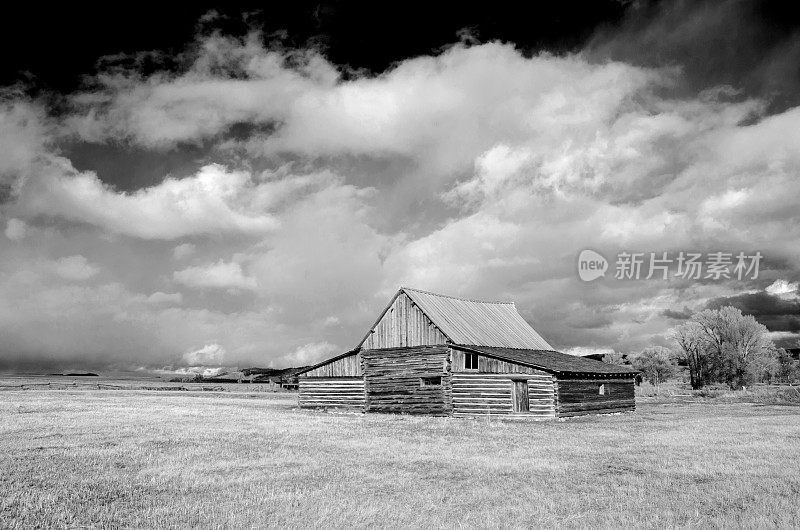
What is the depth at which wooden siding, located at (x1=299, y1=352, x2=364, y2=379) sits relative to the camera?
44.2 m

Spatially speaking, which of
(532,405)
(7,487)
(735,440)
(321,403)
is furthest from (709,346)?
(7,487)

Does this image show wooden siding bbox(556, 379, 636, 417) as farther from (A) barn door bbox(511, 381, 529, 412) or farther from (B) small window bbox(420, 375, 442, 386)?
(B) small window bbox(420, 375, 442, 386)

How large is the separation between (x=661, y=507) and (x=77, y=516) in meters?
10.6

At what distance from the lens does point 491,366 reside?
125 feet

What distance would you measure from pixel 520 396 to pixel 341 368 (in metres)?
14.0

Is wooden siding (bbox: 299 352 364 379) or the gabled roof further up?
the gabled roof

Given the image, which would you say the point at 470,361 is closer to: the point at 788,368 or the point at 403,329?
the point at 403,329

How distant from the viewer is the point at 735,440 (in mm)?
22672

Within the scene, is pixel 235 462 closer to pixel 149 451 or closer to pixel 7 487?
pixel 149 451

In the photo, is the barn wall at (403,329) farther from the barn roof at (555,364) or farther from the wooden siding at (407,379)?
the barn roof at (555,364)

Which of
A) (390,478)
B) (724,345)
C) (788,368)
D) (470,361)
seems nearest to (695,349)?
(724,345)

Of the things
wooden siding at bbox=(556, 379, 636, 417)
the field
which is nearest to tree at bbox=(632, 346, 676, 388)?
wooden siding at bbox=(556, 379, 636, 417)

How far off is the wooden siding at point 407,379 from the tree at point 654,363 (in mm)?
85862

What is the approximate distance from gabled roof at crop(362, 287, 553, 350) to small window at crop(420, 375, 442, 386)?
286 cm
